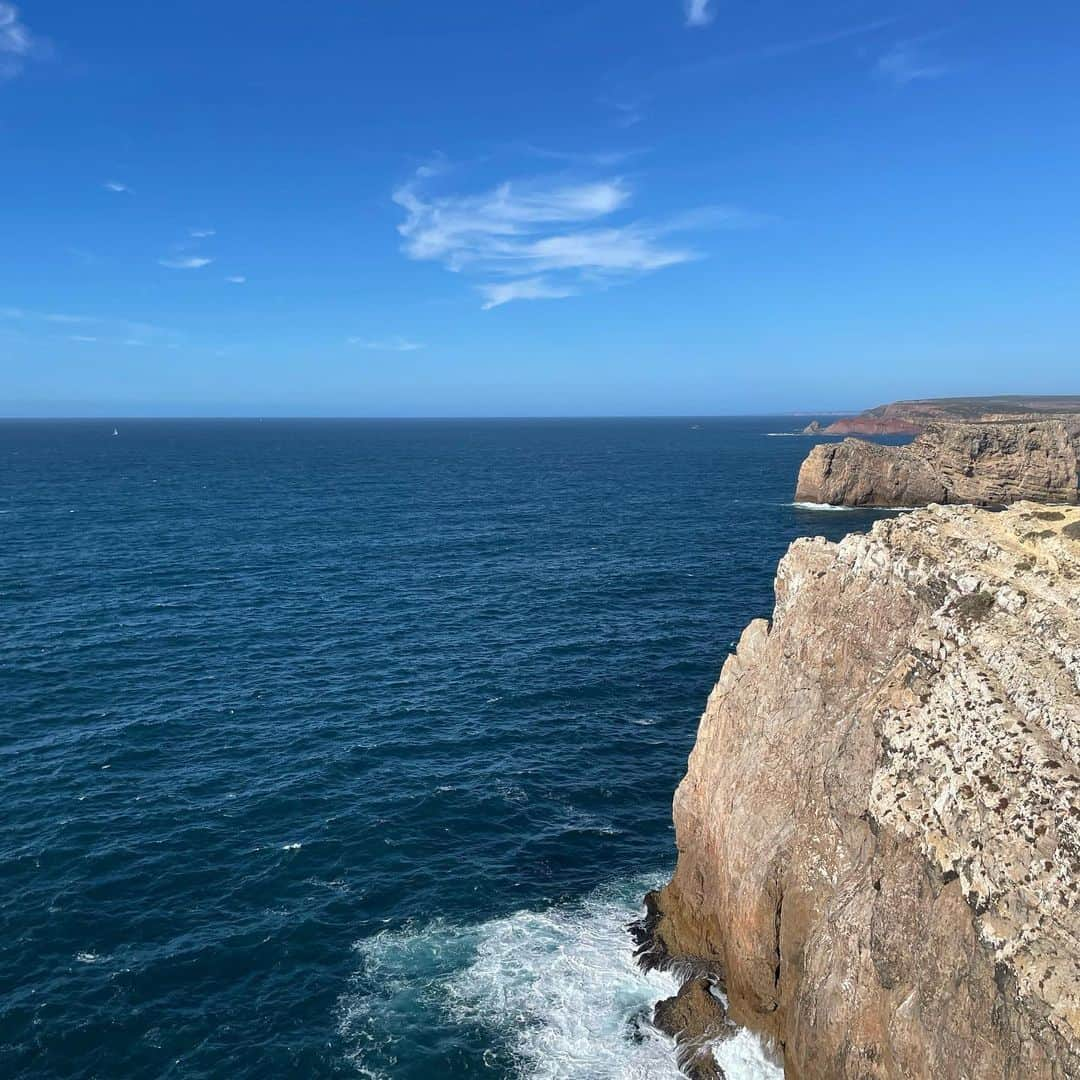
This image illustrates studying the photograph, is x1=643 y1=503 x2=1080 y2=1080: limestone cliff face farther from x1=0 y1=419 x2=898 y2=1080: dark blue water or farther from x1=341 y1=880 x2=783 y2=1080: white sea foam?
x1=0 y1=419 x2=898 y2=1080: dark blue water

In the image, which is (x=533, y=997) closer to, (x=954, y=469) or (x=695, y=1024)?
(x=695, y=1024)

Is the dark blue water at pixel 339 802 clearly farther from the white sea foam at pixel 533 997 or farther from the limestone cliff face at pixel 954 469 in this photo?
the limestone cliff face at pixel 954 469

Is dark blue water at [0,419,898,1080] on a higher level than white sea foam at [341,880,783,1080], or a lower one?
higher

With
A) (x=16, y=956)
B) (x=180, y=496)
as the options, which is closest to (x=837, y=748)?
(x=16, y=956)

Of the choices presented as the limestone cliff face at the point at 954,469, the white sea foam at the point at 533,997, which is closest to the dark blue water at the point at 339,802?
the white sea foam at the point at 533,997

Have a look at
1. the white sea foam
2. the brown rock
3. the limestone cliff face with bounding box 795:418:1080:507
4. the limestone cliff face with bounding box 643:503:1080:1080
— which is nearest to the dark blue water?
the white sea foam

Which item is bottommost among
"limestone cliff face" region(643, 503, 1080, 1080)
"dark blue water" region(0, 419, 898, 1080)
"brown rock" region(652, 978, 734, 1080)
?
"brown rock" region(652, 978, 734, 1080)
